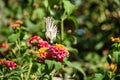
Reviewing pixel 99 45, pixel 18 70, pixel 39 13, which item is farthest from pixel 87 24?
pixel 18 70

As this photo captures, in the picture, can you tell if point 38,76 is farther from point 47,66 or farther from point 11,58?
point 11,58

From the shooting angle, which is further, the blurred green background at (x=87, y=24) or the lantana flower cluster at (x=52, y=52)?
the blurred green background at (x=87, y=24)

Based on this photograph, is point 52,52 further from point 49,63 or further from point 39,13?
point 39,13

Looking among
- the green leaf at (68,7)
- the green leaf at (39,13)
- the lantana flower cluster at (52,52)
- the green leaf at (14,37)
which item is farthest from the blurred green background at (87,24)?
the lantana flower cluster at (52,52)

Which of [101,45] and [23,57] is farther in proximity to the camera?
[101,45]

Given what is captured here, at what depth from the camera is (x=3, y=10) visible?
21.1ft

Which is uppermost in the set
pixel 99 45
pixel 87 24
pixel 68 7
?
pixel 68 7

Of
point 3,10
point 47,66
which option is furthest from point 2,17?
point 47,66

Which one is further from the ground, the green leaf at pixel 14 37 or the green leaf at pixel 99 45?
the green leaf at pixel 14 37

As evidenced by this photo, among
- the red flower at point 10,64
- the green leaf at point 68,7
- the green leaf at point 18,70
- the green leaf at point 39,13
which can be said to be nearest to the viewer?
the green leaf at point 18,70

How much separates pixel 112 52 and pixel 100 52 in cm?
279

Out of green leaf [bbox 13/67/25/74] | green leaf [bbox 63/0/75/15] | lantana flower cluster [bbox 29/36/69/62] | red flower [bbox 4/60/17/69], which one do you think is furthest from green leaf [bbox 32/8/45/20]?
green leaf [bbox 13/67/25/74]

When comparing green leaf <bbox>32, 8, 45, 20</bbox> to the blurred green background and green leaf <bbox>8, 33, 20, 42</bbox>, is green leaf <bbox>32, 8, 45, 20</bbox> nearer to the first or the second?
the blurred green background

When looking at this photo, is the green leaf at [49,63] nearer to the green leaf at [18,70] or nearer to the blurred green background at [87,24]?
the green leaf at [18,70]
